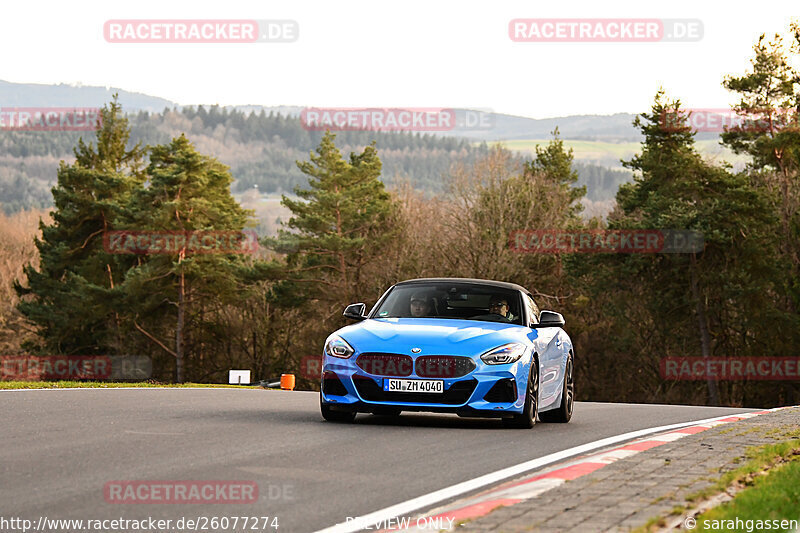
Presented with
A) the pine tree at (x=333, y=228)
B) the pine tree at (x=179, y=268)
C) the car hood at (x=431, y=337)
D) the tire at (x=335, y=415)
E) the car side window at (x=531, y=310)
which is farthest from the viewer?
the pine tree at (x=179, y=268)

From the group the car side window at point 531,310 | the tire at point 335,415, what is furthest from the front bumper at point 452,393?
the car side window at point 531,310

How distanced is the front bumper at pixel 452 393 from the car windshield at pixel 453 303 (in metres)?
1.37

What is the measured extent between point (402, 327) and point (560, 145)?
83.0 metres

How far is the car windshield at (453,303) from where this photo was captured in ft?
42.0

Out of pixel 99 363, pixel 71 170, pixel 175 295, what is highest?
pixel 71 170

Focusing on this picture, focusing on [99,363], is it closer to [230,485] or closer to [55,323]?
[55,323]

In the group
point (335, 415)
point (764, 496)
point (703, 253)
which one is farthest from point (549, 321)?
point (703, 253)

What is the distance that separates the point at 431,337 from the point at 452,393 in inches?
24.3

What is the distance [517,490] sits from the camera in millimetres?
7371

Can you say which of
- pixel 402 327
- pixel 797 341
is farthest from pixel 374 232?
pixel 402 327

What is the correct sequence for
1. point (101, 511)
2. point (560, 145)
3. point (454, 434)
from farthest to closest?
point (560, 145) < point (454, 434) < point (101, 511)

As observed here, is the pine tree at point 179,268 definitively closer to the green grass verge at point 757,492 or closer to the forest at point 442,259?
the forest at point 442,259

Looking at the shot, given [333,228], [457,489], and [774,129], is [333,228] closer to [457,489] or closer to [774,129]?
[774,129]

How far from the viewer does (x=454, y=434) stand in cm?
1105
